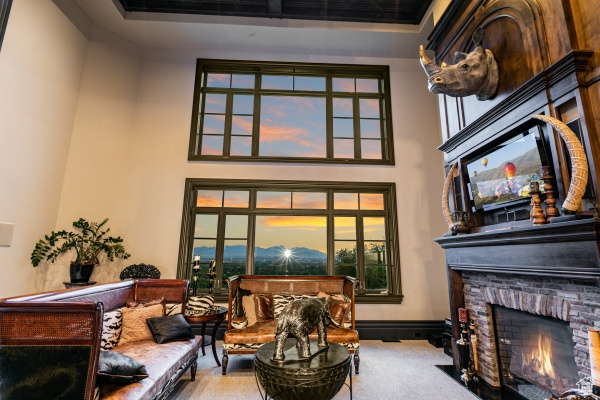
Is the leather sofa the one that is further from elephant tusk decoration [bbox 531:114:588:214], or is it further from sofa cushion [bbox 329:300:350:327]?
elephant tusk decoration [bbox 531:114:588:214]

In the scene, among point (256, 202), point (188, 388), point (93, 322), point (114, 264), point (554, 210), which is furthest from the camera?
point (256, 202)

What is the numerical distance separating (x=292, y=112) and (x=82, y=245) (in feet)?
14.1

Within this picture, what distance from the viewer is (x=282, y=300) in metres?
3.88

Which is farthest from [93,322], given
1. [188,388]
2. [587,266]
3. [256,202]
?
[256,202]

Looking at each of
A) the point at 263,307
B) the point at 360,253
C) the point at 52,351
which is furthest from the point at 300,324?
the point at 360,253

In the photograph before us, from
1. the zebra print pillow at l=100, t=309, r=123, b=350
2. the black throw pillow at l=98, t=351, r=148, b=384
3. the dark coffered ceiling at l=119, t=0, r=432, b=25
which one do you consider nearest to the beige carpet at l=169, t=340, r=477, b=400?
the zebra print pillow at l=100, t=309, r=123, b=350

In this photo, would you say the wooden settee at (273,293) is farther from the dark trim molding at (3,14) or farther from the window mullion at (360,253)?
the dark trim molding at (3,14)

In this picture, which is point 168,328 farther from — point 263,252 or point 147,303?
point 263,252

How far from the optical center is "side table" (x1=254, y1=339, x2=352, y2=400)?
1897 mm

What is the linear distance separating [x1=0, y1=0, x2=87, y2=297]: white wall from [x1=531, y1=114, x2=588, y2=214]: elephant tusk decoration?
578cm

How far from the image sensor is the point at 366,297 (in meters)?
4.85

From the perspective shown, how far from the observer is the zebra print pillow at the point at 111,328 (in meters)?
2.52

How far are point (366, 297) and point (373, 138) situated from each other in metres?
3.01

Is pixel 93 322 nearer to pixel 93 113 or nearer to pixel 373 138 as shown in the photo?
pixel 93 113
